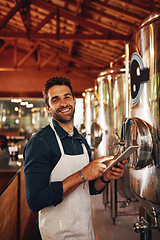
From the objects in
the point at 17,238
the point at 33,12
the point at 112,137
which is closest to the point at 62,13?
the point at 33,12

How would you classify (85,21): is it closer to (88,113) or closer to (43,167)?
(88,113)

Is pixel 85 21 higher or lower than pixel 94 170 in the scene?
higher

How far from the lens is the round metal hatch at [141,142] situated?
4.65 feet

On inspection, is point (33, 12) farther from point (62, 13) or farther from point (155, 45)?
point (155, 45)

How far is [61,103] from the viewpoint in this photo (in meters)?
1.53

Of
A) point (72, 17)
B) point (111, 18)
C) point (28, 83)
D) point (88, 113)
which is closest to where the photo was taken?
point (88, 113)

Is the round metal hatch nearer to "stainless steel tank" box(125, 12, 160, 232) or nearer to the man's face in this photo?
"stainless steel tank" box(125, 12, 160, 232)

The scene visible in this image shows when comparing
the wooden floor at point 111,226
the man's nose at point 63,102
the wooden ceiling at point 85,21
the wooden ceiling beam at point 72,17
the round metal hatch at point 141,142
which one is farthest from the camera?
the wooden ceiling beam at point 72,17

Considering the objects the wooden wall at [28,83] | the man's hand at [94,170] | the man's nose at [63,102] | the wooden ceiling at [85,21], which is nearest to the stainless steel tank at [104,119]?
the wooden ceiling at [85,21]

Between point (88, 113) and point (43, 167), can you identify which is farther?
point (88, 113)

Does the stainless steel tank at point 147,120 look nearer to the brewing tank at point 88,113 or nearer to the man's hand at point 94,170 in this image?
the man's hand at point 94,170

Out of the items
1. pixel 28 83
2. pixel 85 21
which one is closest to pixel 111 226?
pixel 85 21

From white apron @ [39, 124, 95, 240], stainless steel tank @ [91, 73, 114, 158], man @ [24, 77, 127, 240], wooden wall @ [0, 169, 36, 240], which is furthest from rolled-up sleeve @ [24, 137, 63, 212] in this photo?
stainless steel tank @ [91, 73, 114, 158]

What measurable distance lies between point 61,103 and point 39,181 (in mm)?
488
